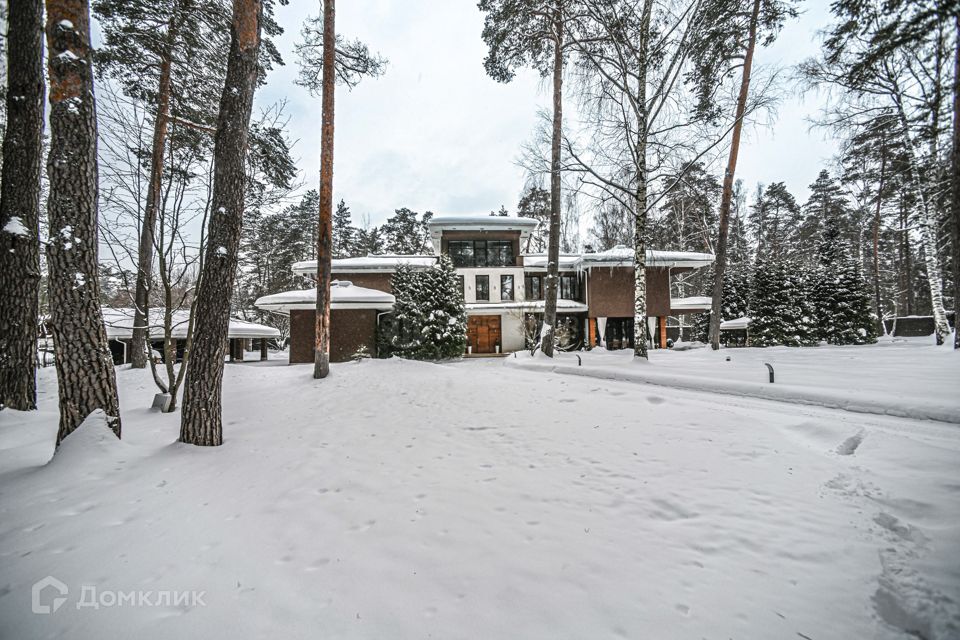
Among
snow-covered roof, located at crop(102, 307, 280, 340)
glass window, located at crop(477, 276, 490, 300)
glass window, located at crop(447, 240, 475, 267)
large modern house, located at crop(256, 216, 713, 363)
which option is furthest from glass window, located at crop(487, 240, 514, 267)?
snow-covered roof, located at crop(102, 307, 280, 340)

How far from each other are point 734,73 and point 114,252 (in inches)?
645

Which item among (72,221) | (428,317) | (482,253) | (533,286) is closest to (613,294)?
(533,286)

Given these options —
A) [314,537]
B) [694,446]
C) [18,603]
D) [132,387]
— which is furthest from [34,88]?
[694,446]

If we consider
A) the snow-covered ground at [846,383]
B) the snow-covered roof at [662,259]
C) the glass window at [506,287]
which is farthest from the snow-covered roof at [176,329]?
the snow-covered roof at [662,259]

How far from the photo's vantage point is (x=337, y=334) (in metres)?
15.0

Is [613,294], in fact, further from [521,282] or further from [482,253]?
[482,253]

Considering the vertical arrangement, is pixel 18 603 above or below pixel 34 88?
below

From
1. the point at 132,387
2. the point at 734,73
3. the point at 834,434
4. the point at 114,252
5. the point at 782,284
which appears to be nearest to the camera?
the point at 834,434

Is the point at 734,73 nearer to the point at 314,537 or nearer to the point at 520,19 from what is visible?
the point at 520,19

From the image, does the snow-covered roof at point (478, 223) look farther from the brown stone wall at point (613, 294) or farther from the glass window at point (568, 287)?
the brown stone wall at point (613, 294)

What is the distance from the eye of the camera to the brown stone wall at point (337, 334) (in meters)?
15.0

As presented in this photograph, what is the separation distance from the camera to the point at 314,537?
87.2 inches

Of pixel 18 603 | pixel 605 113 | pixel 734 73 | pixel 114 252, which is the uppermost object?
pixel 734 73

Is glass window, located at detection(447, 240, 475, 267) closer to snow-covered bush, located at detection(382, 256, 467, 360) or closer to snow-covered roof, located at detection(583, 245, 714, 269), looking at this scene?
snow-covered roof, located at detection(583, 245, 714, 269)
